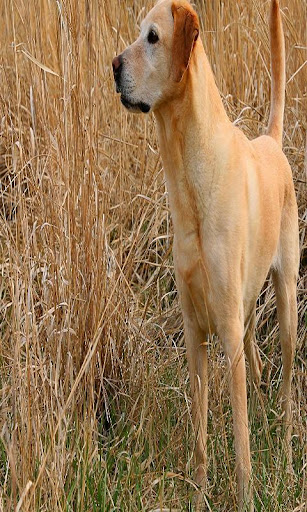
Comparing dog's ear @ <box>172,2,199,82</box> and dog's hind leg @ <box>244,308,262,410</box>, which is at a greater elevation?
dog's ear @ <box>172,2,199,82</box>

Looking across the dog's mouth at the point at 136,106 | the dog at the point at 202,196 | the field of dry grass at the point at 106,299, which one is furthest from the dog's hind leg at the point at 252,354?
the dog's mouth at the point at 136,106

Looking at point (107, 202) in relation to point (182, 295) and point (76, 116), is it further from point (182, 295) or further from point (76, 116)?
point (182, 295)

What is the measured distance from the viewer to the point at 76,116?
12.4 ft

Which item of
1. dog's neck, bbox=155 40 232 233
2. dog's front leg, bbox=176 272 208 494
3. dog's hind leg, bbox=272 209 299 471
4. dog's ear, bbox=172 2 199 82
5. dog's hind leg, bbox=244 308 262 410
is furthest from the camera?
dog's hind leg, bbox=244 308 262 410

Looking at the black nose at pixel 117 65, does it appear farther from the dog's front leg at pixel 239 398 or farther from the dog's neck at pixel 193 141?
the dog's front leg at pixel 239 398

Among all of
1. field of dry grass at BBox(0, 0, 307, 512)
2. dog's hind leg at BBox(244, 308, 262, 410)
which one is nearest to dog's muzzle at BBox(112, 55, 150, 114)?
field of dry grass at BBox(0, 0, 307, 512)

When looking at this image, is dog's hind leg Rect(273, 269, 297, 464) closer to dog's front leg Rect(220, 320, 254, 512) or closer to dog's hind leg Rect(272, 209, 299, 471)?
dog's hind leg Rect(272, 209, 299, 471)

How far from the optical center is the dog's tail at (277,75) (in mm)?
4039

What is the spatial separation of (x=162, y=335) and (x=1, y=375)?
102 cm

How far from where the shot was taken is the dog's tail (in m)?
4.04

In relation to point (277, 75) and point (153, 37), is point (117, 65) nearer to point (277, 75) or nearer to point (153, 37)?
point (153, 37)

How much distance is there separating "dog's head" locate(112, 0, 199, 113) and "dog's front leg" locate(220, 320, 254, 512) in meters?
0.82

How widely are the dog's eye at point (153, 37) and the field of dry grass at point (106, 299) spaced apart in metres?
0.43


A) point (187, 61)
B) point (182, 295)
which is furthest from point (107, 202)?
point (187, 61)
